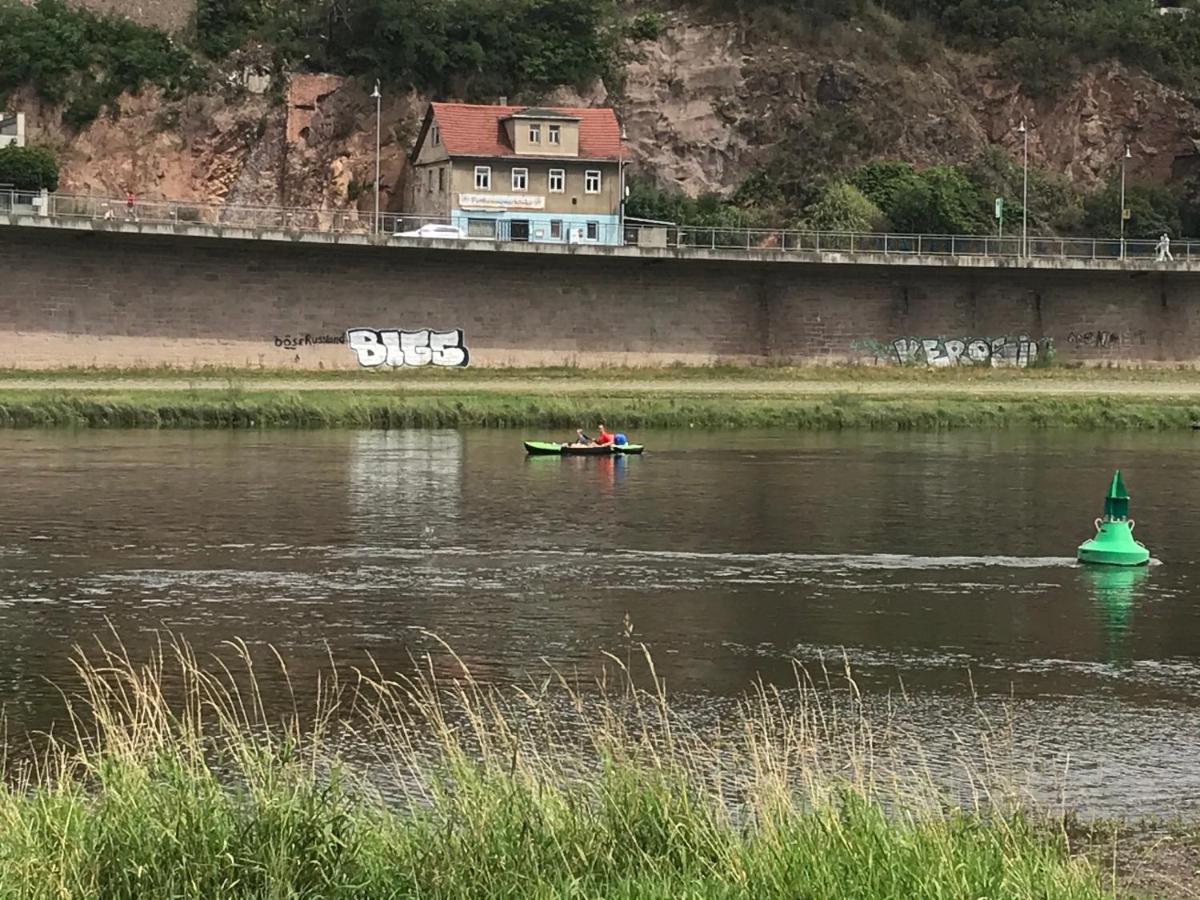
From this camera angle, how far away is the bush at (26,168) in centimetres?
8506

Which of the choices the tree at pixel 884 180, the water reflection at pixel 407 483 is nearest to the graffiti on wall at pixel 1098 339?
the tree at pixel 884 180

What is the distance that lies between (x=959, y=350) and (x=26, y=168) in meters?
43.2

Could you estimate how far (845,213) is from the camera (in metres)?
95.4

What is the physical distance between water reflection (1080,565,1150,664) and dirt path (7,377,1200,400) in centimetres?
3853

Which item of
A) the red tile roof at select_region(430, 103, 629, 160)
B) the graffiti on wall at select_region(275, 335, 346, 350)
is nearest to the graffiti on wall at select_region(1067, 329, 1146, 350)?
the red tile roof at select_region(430, 103, 629, 160)

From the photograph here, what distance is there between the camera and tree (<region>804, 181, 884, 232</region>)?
95062 mm

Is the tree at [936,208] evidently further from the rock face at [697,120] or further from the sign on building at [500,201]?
the sign on building at [500,201]

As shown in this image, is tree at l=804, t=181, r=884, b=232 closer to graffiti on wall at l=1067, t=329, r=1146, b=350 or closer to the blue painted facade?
the blue painted facade

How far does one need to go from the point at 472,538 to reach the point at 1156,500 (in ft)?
53.6

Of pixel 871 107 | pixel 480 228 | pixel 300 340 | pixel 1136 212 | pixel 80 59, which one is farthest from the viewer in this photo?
pixel 871 107

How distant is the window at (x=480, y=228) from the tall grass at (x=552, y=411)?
17.5 meters

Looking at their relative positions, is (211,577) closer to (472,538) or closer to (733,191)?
(472,538)

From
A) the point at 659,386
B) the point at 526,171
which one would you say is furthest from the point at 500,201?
the point at 659,386

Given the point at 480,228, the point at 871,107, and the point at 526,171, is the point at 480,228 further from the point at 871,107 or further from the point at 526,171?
the point at 871,107
